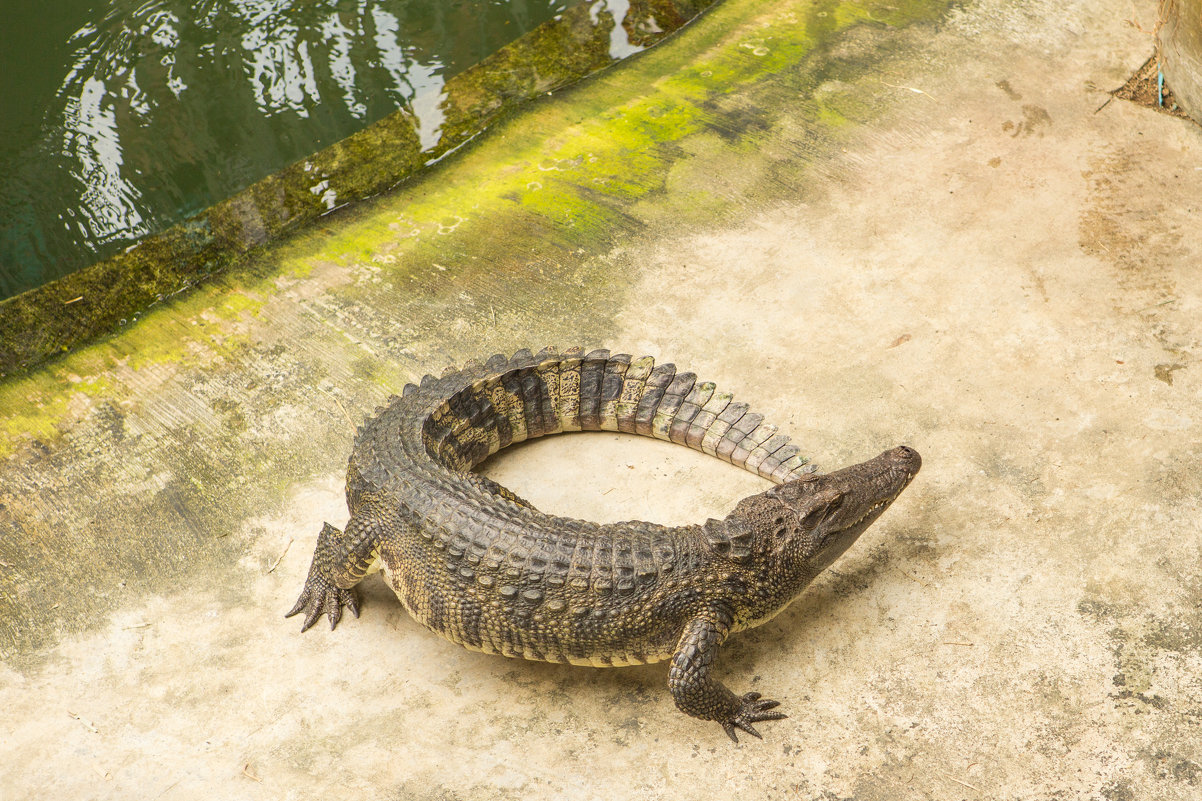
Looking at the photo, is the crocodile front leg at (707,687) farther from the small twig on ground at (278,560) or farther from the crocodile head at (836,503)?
the small twig on ground at (278,560)

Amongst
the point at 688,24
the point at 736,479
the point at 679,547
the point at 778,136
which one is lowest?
the point at 736,479

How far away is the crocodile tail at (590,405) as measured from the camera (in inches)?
170

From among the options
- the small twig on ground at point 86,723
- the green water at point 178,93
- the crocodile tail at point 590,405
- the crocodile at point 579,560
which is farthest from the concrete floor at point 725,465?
the green water at point 178,93

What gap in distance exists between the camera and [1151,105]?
19.8 feet

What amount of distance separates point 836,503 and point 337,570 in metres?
2.02

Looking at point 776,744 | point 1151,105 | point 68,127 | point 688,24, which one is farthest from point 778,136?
point 68,127

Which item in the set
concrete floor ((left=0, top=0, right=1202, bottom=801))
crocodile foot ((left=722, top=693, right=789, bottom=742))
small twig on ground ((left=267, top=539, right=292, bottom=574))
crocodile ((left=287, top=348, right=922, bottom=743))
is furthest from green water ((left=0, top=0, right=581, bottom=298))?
crocodile foot ((left=722, top=693, right=789, bottom=742))

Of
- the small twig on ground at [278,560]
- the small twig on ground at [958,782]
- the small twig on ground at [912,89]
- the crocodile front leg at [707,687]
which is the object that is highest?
the small twig on ground at [912,89]

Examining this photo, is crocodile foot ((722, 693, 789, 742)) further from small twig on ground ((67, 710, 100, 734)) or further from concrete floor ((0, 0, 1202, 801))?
small twig on ground ((67, 710, 100, 734))

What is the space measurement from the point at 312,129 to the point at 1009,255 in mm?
4506

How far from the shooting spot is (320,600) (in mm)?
4016

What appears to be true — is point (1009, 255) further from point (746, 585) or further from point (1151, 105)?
point (746, 585)

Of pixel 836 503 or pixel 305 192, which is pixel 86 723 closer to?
pixel 836 503

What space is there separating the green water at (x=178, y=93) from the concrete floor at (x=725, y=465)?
38.3 inches
